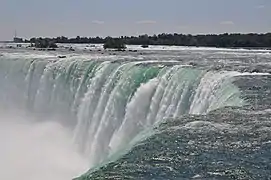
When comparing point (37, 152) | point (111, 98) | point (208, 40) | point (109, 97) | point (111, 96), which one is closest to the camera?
point (111, 98)

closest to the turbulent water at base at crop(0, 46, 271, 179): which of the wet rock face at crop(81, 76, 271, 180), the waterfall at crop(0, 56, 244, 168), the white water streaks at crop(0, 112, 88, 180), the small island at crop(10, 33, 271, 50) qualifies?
the waterfall at crop(0, 56, 244, 168)

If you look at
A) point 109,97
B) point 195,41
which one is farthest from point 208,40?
point 109,97

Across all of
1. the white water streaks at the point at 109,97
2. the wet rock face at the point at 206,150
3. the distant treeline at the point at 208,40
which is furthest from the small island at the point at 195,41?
the wet rock face at the point at 206,150

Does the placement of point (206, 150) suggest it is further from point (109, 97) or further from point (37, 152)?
point (37, 152)

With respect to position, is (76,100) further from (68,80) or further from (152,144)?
(152,144)

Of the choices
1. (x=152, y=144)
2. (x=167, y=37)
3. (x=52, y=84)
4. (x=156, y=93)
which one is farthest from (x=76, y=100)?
(x=167, y=37)

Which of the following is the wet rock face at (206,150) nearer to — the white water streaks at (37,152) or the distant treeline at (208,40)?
the white water streaks at (37,152)

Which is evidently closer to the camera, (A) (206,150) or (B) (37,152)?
(A) (206,150)
